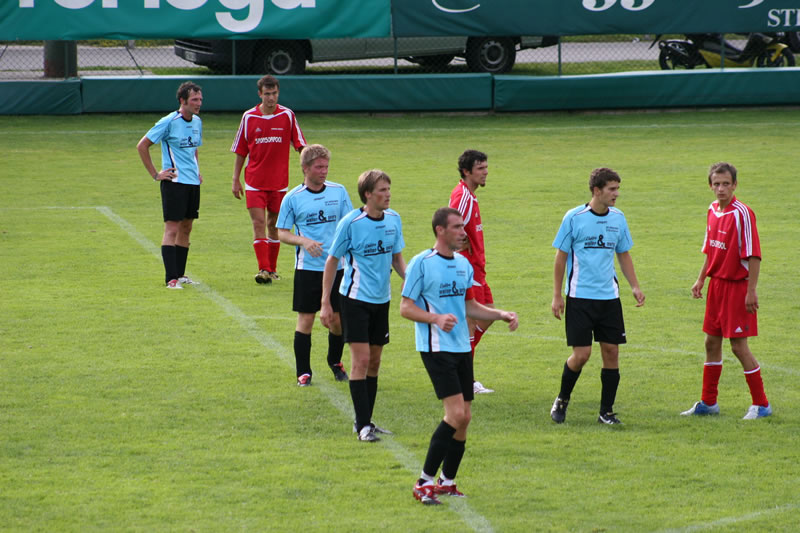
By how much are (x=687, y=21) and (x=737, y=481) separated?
63.6 ft

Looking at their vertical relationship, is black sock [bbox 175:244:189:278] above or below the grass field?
above

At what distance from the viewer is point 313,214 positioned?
8.52 m

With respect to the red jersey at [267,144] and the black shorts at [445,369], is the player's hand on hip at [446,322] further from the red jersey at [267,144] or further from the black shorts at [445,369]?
the red jersey at [267,144]

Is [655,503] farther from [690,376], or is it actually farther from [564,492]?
[690,376]

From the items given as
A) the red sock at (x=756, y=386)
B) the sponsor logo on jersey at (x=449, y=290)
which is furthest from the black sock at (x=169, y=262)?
the red sock at (x=756, y=386)

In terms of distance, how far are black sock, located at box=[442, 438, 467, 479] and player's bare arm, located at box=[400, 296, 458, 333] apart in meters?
0.71

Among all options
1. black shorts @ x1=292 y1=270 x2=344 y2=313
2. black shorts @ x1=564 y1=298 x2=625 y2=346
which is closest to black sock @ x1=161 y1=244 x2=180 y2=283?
black shorts @ x1=292 y1=270 x2=344 y2=313

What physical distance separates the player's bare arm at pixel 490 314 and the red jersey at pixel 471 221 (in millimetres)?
1426

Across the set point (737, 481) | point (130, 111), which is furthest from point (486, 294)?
point (130, 111)

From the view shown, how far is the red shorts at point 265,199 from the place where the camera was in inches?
485

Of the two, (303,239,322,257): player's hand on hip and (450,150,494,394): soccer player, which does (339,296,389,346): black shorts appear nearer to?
(303,239,322,257): player's hand on hip

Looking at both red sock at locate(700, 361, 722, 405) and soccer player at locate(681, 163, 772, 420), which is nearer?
soccer player at locate(681, 163, 772, 420)

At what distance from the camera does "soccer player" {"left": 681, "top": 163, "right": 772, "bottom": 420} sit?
754 centimetres

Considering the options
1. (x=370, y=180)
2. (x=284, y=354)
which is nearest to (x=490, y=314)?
(x=370, y=180)
